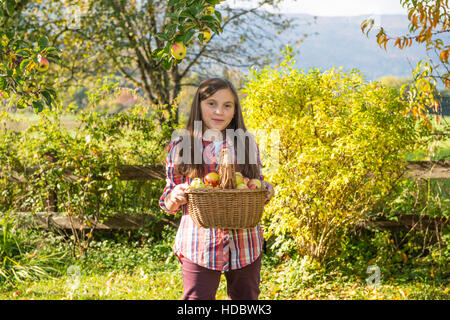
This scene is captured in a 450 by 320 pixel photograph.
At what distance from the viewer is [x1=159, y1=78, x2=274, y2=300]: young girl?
1991 mm

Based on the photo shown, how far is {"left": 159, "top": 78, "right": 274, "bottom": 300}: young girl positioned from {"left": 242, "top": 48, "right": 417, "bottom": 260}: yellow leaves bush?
151cm

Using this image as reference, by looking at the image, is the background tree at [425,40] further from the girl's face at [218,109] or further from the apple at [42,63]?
the apple at [42,63]

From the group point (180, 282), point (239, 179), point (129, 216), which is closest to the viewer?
point (239, 179)

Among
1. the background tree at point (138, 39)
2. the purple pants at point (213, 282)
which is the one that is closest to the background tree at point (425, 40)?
the purple pants at point (213, 282)

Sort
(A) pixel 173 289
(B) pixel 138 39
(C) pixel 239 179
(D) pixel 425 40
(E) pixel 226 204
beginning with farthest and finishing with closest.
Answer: (B) pixel 138 39 < (A) pixel 173 289 < (D) pixel 425 40 < (C) pixel 239 179 < (E) pixel 226 204

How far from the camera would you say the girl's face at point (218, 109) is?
84.7 inches

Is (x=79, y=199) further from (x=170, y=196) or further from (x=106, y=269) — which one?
(x=170, y=196)

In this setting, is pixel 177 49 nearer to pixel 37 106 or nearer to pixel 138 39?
pixel 37 106

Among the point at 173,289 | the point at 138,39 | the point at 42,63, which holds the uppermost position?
the point at 138,39

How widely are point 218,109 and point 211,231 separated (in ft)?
1.88

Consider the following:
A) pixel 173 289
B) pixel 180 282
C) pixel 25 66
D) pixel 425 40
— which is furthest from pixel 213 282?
pixel 425 40

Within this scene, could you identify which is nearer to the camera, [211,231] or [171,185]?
[211,231]

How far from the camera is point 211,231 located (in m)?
2.04

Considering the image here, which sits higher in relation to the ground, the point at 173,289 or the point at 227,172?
the point at 227,172
